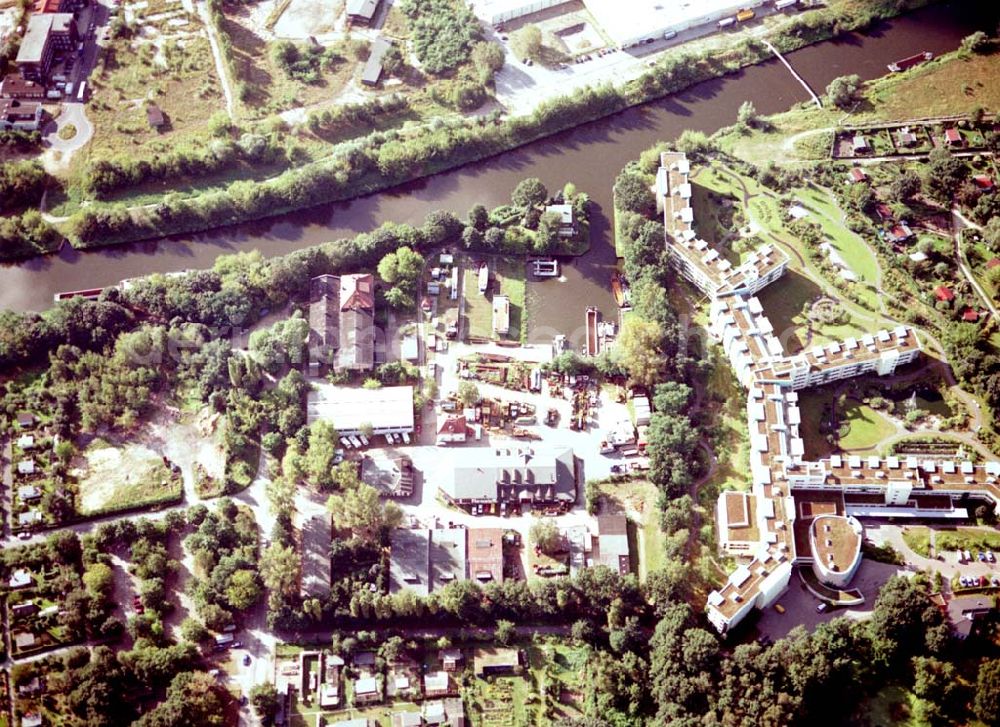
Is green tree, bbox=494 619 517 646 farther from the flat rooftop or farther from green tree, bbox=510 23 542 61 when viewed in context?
green tree, bbox=510 23 542 61

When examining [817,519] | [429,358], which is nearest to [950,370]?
[817,519]

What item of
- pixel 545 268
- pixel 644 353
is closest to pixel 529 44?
pixel 545 268

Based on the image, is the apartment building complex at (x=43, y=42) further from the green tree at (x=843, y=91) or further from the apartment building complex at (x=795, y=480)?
the green tree at (x=843, y=91)

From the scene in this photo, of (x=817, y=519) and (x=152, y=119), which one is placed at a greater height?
(x=152, y=119)

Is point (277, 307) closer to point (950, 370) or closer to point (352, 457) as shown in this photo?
point (352, 457)

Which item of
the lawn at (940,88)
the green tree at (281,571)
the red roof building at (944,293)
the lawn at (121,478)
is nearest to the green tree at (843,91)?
the lawn at (940,88)

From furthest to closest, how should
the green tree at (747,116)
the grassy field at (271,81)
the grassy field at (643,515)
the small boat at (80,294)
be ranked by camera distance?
1. the grassy field at (271,81)
2. the green tree at (747,116)
3. the small boat at (80,294)
4. the grassy field at (643,515)
